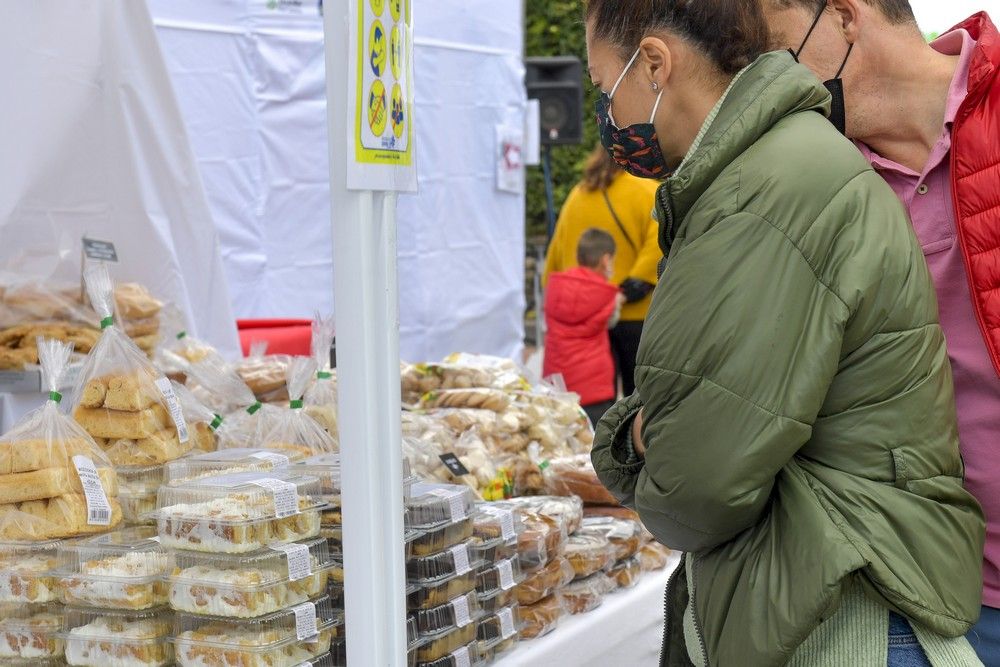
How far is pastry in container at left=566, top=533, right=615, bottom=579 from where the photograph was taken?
256 centimetres

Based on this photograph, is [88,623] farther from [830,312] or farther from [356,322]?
[830,312]

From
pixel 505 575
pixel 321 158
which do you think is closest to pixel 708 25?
pixel 505 575

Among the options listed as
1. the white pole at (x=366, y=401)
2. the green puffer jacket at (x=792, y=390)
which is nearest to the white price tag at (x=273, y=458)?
the white pole at (x=366, y=401)

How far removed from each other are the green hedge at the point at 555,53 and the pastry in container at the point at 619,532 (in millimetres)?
9844

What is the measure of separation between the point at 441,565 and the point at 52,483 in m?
0.73

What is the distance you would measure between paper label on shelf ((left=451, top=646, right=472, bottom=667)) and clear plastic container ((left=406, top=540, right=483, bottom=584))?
143mm

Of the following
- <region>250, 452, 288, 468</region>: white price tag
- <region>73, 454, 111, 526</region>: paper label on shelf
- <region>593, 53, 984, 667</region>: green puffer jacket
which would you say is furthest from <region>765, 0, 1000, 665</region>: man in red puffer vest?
<region>73, 454, 111, 526</region>: paper label on shelf

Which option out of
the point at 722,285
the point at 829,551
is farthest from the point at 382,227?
the point at 829,551

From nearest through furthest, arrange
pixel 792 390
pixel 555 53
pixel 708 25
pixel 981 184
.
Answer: pixel 792 390 → pixel 708 25 → pixel 981 184 → pixel 555 53

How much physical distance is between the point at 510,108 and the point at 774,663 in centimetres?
731

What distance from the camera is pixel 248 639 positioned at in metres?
1.84

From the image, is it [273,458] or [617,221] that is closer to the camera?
[273,458]

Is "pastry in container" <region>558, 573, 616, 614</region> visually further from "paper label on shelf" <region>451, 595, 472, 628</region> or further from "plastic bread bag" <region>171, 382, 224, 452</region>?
"plastic bread bag" <region>171, 382, 224, 452</region>

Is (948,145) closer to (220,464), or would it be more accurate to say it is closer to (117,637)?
(220,464)
